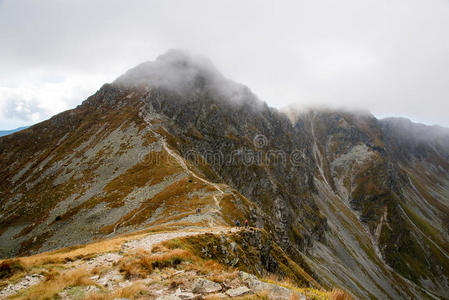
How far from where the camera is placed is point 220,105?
493 ft

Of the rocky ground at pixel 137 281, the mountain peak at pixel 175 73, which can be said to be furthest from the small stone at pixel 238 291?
the mountain peak at pixel 175 73

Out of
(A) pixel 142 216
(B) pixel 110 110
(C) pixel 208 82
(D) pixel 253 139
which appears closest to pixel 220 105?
(C) pixel 208 82

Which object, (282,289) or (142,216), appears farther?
(142,216)

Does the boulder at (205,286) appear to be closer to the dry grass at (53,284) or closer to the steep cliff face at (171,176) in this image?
the dry grass at (53,284)

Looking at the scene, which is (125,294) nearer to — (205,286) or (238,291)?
(205,286)

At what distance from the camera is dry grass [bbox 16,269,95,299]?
32.7ft

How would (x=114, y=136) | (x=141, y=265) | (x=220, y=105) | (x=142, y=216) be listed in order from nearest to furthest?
(x=141, y=265), (x=142, y=216), (x=114, y=136), (x=220, y=105)

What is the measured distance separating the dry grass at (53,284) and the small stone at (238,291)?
7.17m

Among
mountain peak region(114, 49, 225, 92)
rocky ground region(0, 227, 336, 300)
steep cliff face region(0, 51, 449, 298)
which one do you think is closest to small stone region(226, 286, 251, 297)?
rocky ground region(0, 227, 336, 300)

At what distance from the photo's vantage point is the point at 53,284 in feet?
35.1

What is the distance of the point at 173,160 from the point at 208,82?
102 metres

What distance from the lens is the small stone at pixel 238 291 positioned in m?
9.87

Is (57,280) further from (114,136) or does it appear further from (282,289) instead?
(114,136)

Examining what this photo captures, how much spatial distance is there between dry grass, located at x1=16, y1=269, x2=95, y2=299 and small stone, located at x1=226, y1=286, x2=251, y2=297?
717 cm
